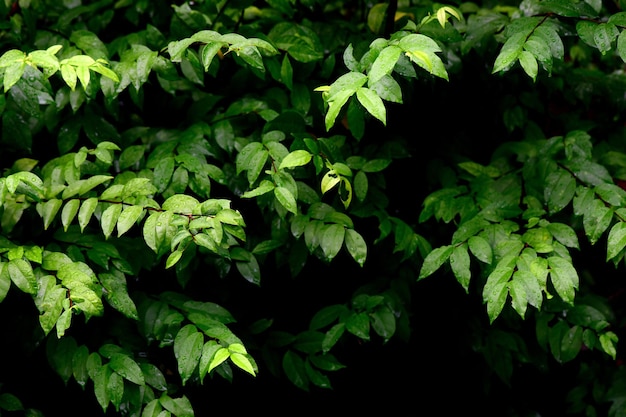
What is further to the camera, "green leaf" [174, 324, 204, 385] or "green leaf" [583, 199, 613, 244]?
"green leaf" [583, 199, 613, 244]

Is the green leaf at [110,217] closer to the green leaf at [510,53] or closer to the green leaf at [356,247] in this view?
the green leaf at [356,247]

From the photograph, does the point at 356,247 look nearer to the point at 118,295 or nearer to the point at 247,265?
the point at 247,265

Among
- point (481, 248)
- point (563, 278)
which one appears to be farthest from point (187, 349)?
point (563, 278)

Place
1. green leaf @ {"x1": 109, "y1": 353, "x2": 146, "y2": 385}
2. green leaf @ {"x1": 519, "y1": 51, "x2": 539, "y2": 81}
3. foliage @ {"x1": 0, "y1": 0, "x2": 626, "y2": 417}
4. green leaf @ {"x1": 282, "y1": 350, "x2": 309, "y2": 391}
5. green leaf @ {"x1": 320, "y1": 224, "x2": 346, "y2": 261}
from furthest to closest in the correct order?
green leaf @ {"x1": 282, "y1": 350, "x2": 309, "y2": 391} < green leaf @ {"x1": 320, "y1": 224, "x2": 346, "y2": 261} < green leaf @ {"x1": 109, "y1": 353, "x2": 146, "y2": 385} < foliage @ {"x1": 0, "y1": 0, "x2": 626, "y2": 417} < green leaf @ {"x1": 519, "y1": 51, "x2": 539, "y2": 81}

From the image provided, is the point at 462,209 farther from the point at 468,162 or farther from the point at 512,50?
the point at 512,50

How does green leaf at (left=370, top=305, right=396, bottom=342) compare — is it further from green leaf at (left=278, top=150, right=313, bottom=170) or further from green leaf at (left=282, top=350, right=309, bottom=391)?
green leaf at (left=278, top=150, right=313, bottom=170)

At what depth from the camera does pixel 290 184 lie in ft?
6.79

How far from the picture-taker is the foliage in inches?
75.0

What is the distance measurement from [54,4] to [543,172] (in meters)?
1.97

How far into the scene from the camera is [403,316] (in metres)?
2.49

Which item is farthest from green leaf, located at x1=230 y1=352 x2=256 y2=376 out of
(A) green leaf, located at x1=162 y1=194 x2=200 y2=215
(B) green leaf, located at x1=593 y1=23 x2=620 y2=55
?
(B) green leaf, located at x1=593 y1=23 x2=620 y2=55

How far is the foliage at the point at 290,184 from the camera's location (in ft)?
6.25

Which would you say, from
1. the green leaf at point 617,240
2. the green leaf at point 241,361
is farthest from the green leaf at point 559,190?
the green leaf at point 241,361

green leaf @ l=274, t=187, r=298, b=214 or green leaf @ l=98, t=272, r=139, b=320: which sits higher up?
green leaf @ l=274, t=187, r=298, b=214
